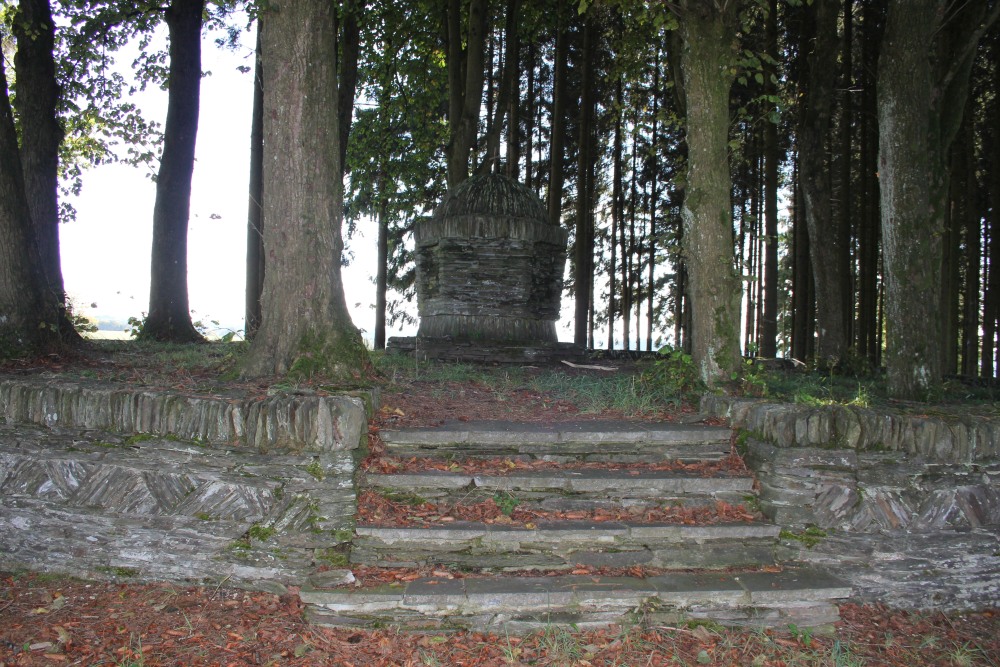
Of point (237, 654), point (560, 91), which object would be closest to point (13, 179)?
point (237, 654)

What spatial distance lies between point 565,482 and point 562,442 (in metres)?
Answer: 0.47

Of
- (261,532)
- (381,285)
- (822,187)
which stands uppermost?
(822,187)

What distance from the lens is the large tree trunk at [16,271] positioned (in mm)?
6738

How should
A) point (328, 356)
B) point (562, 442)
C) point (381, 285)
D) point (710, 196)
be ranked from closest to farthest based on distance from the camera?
point (562, 442)
point (328, 356)
point (710, 196)
point (381, 285)

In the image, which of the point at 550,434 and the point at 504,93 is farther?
the point at 504,93

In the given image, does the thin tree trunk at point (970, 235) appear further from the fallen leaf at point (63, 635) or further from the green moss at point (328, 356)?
the fallen leaf at point (63, 635)

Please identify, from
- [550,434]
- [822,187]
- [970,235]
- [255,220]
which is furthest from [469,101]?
[970,235]

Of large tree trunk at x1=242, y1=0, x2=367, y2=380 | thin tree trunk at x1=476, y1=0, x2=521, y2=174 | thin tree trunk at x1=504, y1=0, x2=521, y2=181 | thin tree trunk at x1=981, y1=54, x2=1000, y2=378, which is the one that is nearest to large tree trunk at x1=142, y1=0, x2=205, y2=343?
thin tree trunk at x1=476, y1=0, x2=521, y2=174

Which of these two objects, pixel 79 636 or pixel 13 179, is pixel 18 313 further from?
pixel 79 636

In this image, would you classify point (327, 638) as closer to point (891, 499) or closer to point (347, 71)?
point (891, 499)

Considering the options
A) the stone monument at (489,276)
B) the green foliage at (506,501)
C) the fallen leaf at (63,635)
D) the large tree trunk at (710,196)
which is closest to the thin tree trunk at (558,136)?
the stone monument at (489,276)

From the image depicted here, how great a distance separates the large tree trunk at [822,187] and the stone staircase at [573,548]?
7.37 m

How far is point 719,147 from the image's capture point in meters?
6.36

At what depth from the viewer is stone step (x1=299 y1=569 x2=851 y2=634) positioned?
3.79 metres
